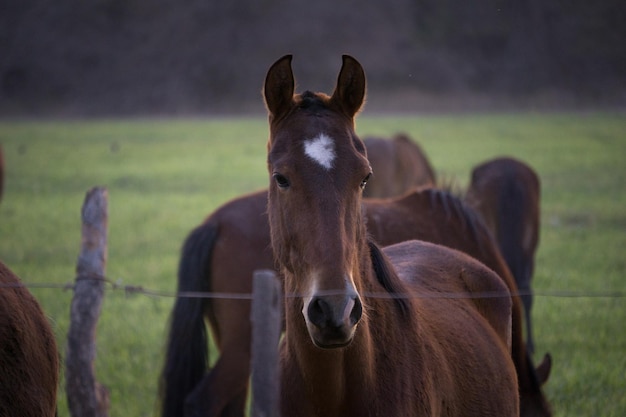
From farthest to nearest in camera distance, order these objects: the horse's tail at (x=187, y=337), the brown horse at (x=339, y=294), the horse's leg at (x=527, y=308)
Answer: the horse's leg at (x=527, y=308), the horse's tail at (x=187, y=337), the brown horse at (x=339, y=294)

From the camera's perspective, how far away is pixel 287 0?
65.1 m

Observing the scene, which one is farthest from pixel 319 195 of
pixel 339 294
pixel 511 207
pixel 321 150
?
pixel 511 207

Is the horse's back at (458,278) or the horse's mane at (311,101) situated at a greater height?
the horse's mane at (311,101)

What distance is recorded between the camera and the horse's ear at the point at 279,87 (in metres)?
3.30

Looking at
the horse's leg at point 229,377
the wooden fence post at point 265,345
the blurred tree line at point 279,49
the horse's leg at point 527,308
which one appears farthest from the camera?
the blurred tree line at point 279,49

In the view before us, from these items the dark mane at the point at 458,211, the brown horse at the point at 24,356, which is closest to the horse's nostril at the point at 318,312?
the brown horse at the point at 24,356

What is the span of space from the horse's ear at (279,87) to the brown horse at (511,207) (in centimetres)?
506

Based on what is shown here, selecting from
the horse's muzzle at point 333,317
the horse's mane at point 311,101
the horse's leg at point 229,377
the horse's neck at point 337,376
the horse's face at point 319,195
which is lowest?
the horse's leg at point 229,377

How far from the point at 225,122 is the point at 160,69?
15.8 m

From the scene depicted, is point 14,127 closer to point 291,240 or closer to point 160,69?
point 160,69

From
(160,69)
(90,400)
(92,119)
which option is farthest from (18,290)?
(160,69)

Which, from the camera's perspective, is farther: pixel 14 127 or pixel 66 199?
pixel 14 127

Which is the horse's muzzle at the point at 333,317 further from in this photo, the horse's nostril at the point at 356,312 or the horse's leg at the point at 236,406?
the horse's leg at the point at 236,406

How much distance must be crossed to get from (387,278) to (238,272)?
2465mm
